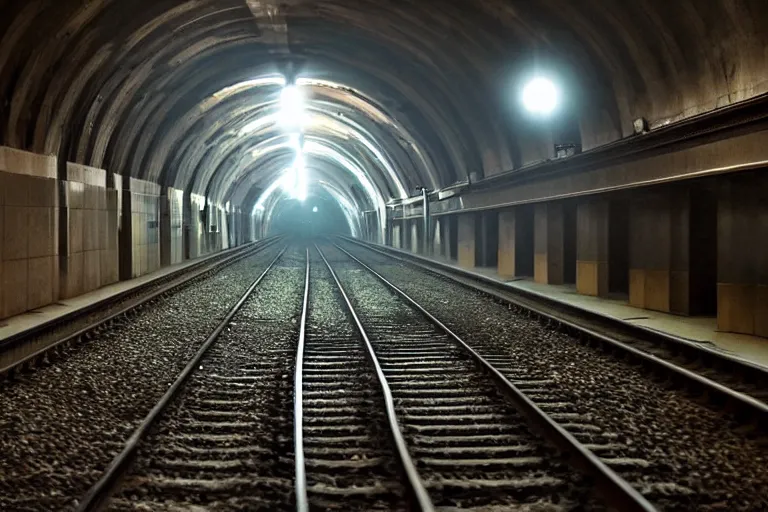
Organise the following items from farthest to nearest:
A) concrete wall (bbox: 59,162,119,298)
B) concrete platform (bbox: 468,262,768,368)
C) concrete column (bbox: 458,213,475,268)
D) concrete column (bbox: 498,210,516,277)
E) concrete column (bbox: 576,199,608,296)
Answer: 1. concrete column (bbox: 458,213,475,268)
2. concrete column (bbox: 498,210,516,277)
3. concrete column (bbox: 576,199,608,296)
4. concrete wall (bbox: 59,162,119,298)
5. concrete platform (bbox: 468,262,768,368)

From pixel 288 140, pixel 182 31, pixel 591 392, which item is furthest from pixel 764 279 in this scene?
pixel 288 140

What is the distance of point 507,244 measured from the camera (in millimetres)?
18484

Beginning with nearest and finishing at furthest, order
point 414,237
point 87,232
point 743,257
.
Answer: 1. point 743,257
2. point 87,232
3. point 414,237

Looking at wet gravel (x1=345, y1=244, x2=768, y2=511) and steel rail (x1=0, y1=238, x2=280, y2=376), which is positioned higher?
steel rail (x1=0, y1=238, x2=280, y2=376)

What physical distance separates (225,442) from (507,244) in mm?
14237

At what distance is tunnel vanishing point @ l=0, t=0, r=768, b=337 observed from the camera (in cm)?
888

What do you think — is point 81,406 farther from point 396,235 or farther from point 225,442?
point 396,235

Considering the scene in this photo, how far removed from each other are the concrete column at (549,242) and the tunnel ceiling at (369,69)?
1571mm

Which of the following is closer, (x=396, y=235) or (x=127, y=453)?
(x=127, y=453)

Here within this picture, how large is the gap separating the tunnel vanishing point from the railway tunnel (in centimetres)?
6

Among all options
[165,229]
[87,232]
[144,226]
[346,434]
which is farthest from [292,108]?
[346,434]

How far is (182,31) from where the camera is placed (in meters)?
14.1

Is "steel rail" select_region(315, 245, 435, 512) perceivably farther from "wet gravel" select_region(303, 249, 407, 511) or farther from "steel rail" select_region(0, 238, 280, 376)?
"steel rail" select_region(0, 238, 280, 376)

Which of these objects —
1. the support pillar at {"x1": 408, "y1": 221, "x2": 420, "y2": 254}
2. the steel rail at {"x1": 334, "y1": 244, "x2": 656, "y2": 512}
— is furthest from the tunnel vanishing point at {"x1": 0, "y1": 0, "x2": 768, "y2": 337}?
the support pillar at {"x1": 408, "y1": 221, "x2": 420, "y2": 254}
